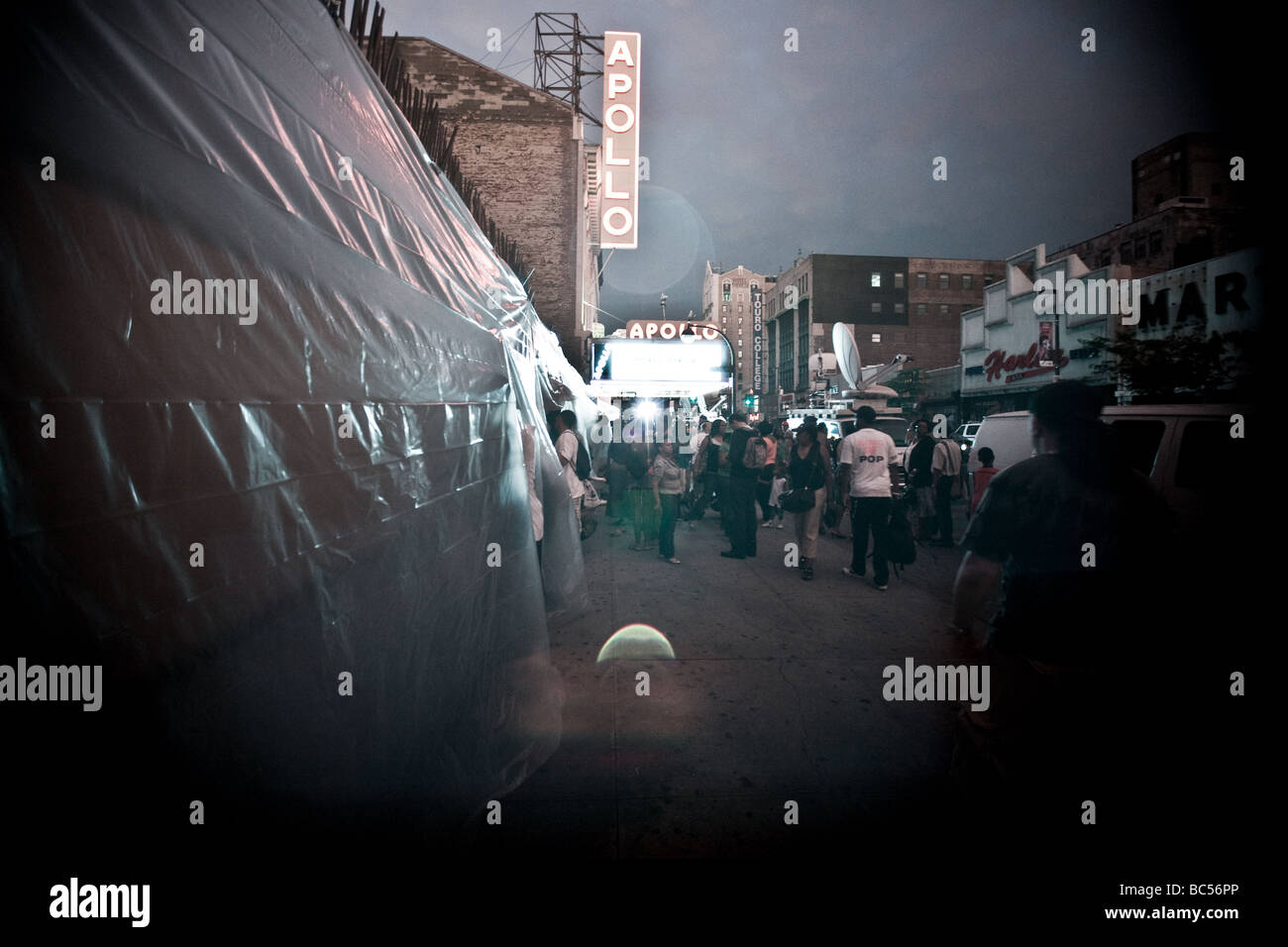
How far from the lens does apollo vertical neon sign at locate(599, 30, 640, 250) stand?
20.2 m

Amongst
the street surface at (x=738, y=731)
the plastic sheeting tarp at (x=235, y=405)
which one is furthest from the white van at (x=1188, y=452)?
Result: the plastic sheeting tarp at (x=235, y=405)

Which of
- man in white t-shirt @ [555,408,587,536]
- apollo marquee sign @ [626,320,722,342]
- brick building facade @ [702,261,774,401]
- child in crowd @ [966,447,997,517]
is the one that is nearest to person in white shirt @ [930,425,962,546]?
child in crowd @ [966,447,997,517]

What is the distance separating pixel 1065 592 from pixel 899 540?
4.83 meters

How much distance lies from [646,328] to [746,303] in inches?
4118

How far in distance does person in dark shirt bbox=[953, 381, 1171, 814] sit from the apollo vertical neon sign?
2089 cm

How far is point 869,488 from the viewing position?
703 centimetres

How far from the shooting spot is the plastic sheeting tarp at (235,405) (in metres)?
0.99

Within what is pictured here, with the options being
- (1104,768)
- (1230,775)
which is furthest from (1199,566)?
(1104,768)

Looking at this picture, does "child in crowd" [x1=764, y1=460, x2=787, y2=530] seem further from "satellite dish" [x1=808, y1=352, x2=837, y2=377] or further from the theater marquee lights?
"satellite dish" [x1=808, y1=352, x2=837, y2=377]

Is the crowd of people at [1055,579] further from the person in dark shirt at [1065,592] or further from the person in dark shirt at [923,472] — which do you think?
the person in dark shirt at [923,472]

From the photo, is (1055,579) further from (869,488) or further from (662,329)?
(662,329)

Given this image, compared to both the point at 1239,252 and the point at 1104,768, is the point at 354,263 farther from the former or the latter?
the point at 1239,252

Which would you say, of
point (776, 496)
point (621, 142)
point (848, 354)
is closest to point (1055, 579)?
point (776, 496)

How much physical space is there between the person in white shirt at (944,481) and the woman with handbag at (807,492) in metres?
2.64
